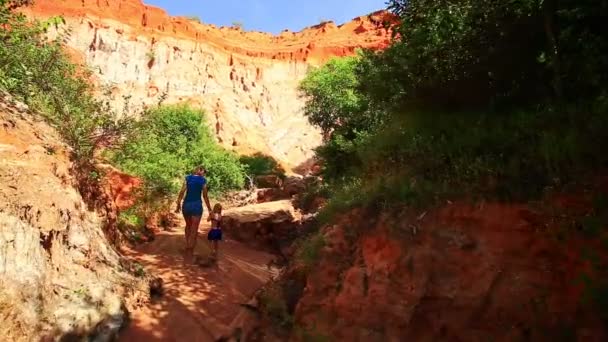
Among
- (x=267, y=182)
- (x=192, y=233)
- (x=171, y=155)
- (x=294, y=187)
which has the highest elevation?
(x=171, y=155)

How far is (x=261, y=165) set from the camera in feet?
112

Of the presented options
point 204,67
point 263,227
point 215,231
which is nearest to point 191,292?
point 215,231

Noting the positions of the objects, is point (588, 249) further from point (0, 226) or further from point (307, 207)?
point (307, 207)

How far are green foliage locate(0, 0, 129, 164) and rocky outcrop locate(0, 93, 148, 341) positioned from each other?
89cm

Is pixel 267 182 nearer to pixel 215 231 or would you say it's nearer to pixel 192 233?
pixel 215 231

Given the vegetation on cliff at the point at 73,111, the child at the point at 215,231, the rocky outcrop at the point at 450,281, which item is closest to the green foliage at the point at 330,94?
the vegetation on cliff at the point at 73,111

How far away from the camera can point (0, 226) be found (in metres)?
4.41

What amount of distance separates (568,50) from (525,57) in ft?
2.46

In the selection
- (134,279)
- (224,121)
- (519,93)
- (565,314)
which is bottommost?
(134,279)

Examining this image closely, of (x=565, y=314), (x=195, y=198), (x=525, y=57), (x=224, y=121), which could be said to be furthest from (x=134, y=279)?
(x=224, y=121)

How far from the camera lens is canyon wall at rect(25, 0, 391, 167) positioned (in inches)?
1626

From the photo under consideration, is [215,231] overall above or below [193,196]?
below

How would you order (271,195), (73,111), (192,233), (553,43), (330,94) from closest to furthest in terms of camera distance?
(553,43)
(192,233)
(73,111)
(271,195)
(330,94)

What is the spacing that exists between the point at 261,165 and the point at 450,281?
30.8 metres
